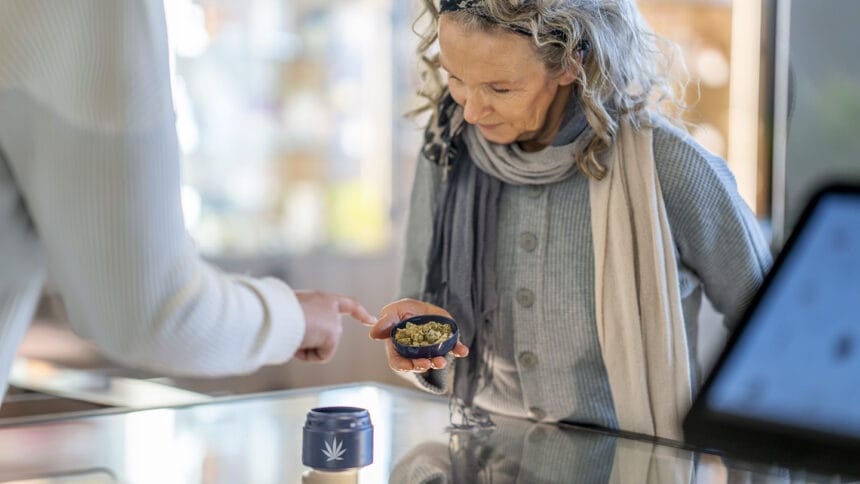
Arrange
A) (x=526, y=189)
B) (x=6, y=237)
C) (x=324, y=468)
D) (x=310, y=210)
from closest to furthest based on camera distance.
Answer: (x=6, y=237), (x=324, y=468), (x=526, y=189), (x=310, y=210)

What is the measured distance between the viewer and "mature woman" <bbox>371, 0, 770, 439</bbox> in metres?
1.66

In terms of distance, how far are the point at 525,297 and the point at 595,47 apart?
427 millimetres

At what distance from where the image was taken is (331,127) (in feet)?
13.3

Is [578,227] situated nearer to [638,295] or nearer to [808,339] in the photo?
[638,295]

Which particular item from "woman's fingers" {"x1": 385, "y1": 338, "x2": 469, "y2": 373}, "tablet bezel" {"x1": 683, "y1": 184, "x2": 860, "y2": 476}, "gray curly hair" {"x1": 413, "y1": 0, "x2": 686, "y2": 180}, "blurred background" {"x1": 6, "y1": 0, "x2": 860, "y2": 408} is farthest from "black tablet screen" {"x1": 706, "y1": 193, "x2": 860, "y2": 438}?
"blurred background" {"x1": 6, "y1": 0, "x2": 860, "y2": 408}

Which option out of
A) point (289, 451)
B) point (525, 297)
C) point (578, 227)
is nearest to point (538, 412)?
point (525, 297)

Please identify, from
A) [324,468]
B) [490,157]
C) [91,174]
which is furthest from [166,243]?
[490,157]

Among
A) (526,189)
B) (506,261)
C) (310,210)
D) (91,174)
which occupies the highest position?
(91,174)

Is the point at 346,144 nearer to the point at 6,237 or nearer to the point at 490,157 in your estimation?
the point at 490,157

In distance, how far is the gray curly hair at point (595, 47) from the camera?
1.62m

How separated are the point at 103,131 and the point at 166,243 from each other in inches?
5.1

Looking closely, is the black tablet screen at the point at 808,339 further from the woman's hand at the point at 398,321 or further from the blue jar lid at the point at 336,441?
the woman's hand at the point at 398,321

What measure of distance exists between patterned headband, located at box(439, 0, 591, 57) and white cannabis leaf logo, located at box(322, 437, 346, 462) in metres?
0.73

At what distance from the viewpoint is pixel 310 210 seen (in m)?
4.01
